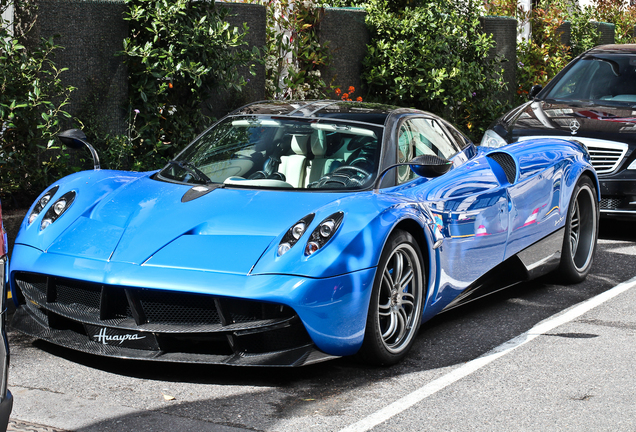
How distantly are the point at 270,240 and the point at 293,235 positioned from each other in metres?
0.11

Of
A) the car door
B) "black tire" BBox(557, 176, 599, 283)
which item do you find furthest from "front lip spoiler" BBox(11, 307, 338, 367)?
"black tire" BBox(557, 176, 599, 283)

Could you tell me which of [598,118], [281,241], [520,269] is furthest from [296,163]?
[598,118]

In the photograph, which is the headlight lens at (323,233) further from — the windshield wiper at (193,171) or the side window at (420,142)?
the windshield wiper at (193,171)

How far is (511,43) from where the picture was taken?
14930 millimetres

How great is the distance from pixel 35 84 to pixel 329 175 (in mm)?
3138

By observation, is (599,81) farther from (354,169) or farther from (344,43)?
(354,169)

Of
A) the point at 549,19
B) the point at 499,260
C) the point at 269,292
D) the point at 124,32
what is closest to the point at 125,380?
the point at 269,292

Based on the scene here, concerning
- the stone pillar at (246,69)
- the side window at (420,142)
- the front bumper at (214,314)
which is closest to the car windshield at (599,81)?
the stone pillar at (246,69)

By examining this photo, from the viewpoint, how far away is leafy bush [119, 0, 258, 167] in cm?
823

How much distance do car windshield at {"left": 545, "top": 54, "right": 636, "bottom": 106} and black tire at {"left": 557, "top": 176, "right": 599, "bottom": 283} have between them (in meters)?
2.46

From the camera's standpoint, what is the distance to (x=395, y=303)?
4.41m

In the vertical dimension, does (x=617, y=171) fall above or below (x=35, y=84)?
below

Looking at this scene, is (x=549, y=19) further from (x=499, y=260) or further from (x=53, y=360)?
(x=53, y=360)

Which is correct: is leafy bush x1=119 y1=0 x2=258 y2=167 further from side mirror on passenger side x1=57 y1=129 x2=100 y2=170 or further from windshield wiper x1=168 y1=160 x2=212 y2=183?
windshield wiper x1=168 y1=160 x2=212 y2=183
